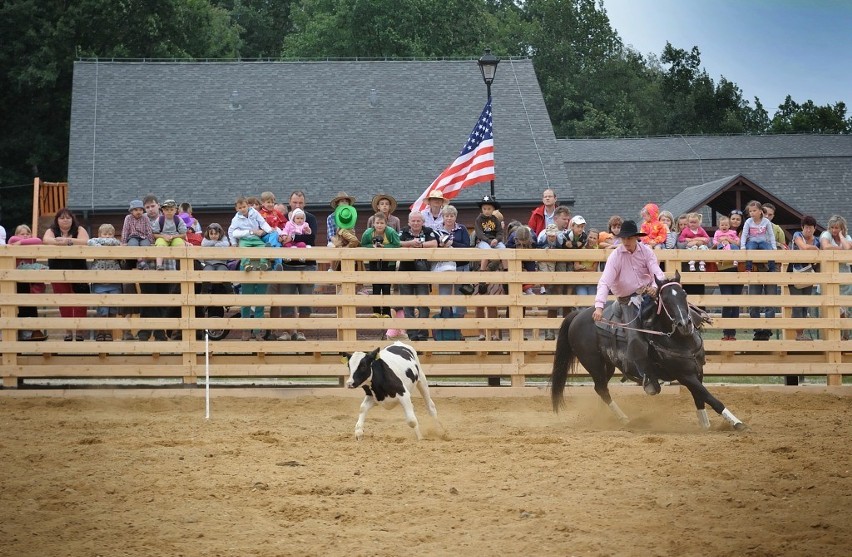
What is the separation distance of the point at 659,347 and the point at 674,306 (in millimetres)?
531

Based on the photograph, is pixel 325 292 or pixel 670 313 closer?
pixel 670 313

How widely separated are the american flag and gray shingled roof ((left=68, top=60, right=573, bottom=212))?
11113 mm

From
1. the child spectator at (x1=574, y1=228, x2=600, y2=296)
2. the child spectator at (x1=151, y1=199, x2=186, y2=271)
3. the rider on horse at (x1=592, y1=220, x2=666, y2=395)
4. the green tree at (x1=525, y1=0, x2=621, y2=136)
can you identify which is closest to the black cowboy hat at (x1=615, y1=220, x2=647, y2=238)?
the rider on horse at (x1=592, y1=220, x2=666, y2=395)

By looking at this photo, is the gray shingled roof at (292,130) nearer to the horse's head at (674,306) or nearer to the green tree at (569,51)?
the horse's head at (674,306)

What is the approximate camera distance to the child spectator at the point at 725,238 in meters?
16.3

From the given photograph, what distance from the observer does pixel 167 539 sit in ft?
22.4

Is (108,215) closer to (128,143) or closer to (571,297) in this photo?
(128,143)

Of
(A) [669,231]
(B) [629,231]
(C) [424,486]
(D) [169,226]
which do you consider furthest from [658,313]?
(D) [169,226]

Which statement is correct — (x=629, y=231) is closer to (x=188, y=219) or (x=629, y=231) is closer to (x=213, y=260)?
(x=213, y=260)

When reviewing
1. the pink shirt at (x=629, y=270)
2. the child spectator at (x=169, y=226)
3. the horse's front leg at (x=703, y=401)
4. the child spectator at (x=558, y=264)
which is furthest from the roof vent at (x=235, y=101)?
the horse's front leg at (x=703, y=401)

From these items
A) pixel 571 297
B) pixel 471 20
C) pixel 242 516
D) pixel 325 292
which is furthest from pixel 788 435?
pixel 471 20

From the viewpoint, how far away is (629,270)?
1188cm

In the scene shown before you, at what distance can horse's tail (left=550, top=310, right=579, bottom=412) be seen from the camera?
12438mm

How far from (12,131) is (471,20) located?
2138cm
